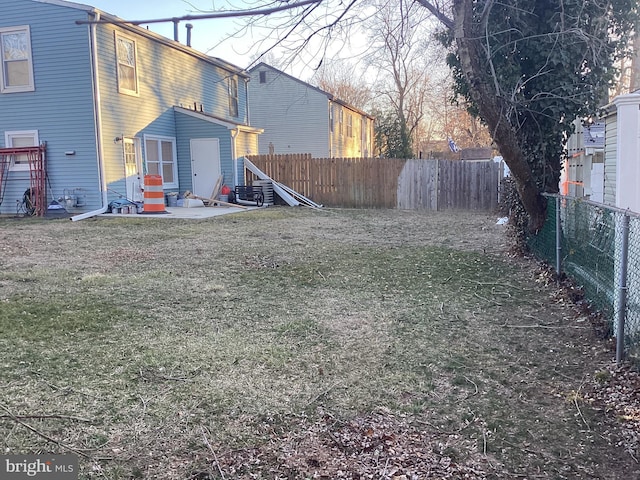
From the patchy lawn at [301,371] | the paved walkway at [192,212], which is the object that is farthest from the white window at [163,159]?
the patchy lawn at [301,371]

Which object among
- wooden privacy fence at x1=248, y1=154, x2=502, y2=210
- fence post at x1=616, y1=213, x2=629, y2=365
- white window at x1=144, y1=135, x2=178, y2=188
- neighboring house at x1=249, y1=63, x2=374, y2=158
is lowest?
fence post at x1=616, y1=213, x2=629, y2=365

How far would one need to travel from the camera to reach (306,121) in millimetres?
26156

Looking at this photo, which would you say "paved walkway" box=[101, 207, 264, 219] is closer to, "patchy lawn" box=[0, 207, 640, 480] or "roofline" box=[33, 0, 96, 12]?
"roofline" box=[33, 0, 96, 12]

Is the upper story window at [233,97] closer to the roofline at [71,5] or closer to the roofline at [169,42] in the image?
the roofline at [169,42]

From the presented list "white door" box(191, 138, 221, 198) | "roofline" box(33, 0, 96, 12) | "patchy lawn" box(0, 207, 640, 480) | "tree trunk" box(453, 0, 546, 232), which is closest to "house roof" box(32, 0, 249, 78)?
"roofline" box(33, 0, 96, 12)

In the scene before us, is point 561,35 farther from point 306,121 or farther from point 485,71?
point 306,121

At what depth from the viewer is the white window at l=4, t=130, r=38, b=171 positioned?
14.0m

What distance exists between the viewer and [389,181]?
57.6 feet

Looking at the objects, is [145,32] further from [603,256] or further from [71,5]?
Answer: [603,256]

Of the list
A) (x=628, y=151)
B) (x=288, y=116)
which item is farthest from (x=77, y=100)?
(x=288, y=116)

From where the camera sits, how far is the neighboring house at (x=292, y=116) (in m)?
25.9

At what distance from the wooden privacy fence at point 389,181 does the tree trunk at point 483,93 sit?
30.8 ft

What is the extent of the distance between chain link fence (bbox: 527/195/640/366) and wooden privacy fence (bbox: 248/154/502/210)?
9.63 metres

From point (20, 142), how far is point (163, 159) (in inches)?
159
